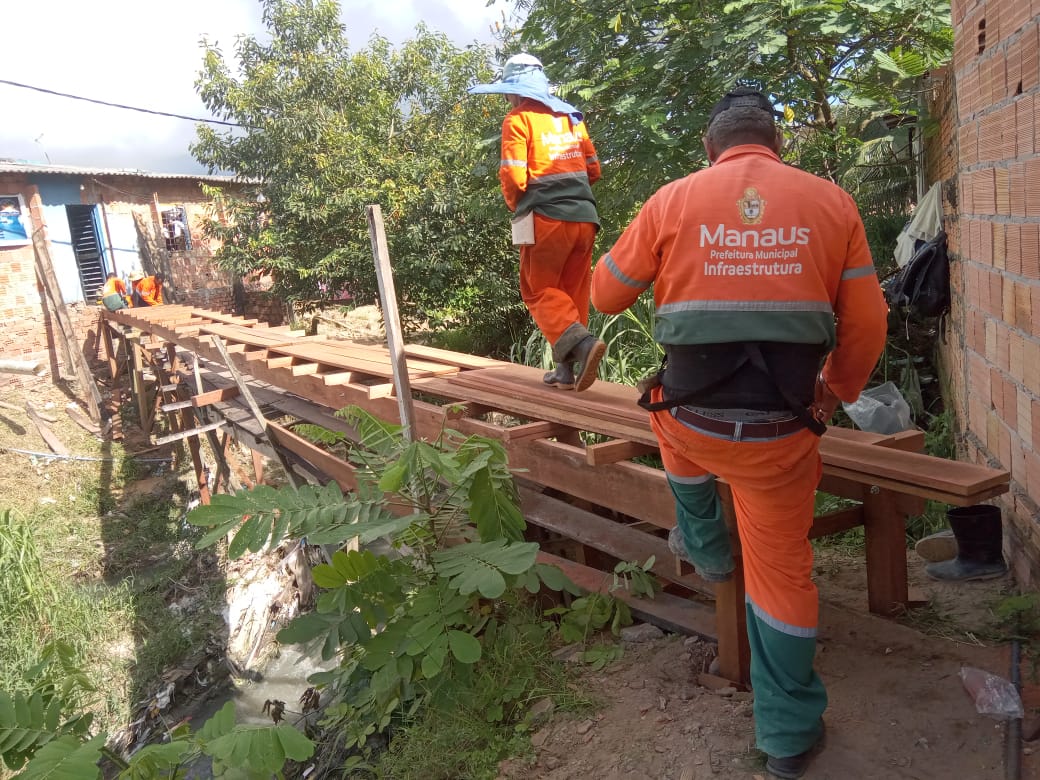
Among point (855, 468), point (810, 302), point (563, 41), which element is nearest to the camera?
point (810, 302)

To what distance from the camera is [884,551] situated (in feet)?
9.23

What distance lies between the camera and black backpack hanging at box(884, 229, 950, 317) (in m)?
4.96

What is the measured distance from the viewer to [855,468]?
2.51 m

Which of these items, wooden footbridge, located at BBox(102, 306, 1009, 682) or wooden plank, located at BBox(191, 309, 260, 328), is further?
wooden plank, located at BBox(191, 309, 260, 328)

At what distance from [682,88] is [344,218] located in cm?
693

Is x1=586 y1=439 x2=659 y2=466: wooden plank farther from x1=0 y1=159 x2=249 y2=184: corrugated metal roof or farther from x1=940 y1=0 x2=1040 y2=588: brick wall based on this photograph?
x1=0 y1=159 x2=249 y2=184: corrugated metal roof

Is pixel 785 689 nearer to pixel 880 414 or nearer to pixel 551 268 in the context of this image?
pixel 551 268

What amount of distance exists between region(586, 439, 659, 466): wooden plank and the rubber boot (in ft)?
4.22

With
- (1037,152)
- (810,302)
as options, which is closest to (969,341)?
(1037,152)

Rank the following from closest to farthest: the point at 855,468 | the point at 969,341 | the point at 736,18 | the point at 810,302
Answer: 1. the point at 810,302
2. the point at 855,468
3. the point at 969,341
4. the point at 736,18

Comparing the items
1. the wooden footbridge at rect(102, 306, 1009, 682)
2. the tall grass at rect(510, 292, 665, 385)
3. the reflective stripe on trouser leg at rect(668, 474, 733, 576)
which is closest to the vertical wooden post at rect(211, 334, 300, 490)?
the wooden footbridge at rect(102, 306, 1009, 682)

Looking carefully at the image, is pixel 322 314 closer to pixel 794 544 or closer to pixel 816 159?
pixel 816 159

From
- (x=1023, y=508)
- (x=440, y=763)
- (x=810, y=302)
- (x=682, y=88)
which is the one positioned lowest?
(x=440, y=763)

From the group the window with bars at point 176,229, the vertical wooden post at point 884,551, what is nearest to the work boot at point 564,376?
the vertical wooden post at point 884,551
